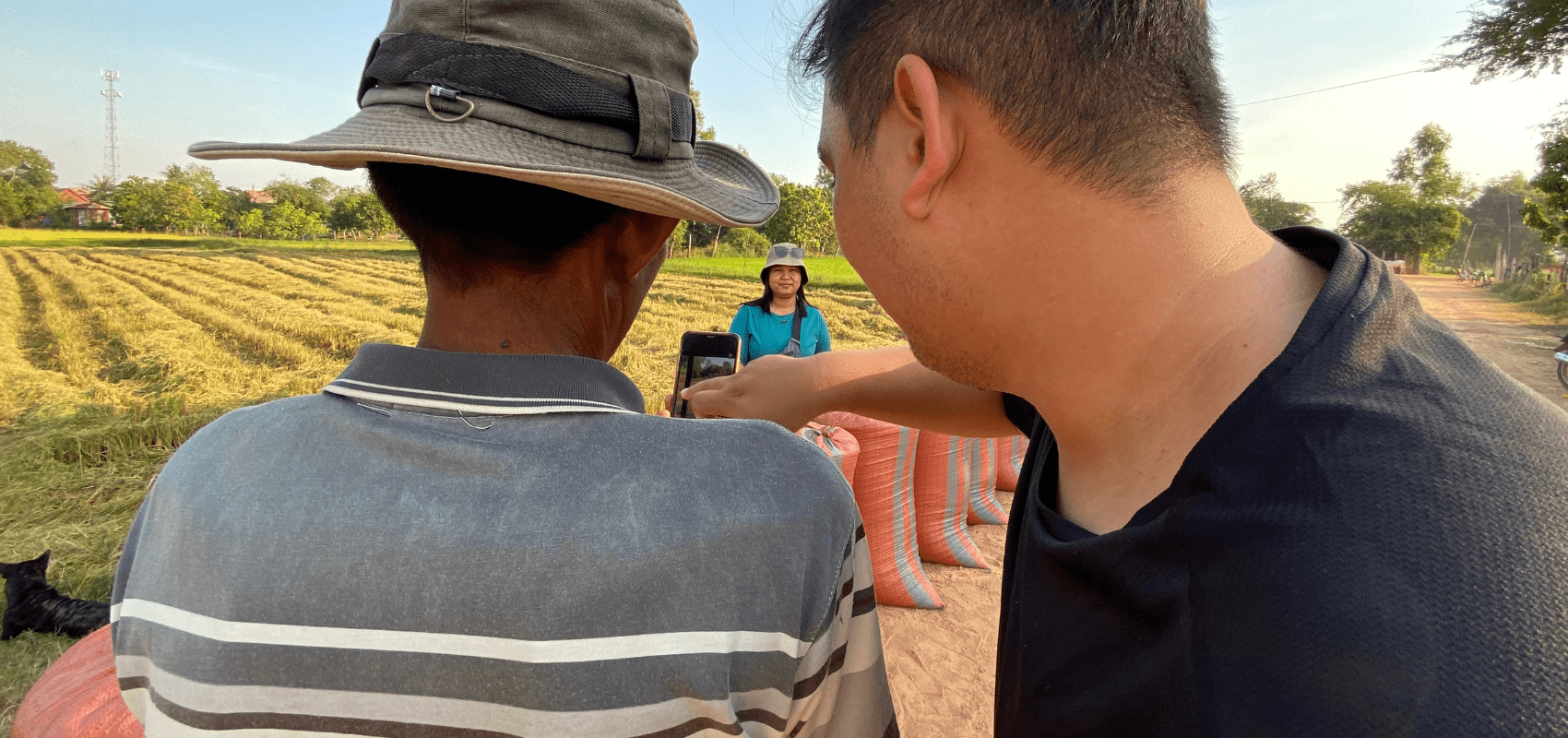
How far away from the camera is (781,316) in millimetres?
6691

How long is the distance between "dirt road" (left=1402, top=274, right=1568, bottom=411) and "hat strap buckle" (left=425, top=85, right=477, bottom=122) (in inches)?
376

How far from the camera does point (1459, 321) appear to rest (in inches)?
817

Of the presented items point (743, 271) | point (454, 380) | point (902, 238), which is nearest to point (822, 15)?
point (902, 238)

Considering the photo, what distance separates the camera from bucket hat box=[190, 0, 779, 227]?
99cm

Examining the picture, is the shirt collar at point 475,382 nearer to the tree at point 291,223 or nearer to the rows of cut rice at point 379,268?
the rows of cut rice at point 379,268

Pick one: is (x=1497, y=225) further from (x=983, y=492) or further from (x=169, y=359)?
(x=169, y=359)

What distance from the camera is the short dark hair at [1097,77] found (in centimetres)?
88

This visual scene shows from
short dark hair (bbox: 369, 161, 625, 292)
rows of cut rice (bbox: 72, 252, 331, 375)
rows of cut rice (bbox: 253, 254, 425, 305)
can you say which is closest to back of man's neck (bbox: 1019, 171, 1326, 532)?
short dark hair (bbox: 369, 161, 625, 292)

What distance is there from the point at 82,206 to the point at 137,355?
52.6 meters

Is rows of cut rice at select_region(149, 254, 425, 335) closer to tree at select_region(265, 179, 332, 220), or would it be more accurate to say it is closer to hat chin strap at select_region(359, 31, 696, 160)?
hat chin strap at select_region(359, 31, 696, 160)

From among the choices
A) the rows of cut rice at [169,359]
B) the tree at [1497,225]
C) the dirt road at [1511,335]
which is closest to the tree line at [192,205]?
the rows of cut rice at [169,359]

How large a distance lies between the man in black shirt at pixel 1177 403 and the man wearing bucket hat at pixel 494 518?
0.31m

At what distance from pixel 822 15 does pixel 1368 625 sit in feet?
3.37

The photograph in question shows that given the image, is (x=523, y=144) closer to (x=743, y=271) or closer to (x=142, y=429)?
(x=142, y=429)
